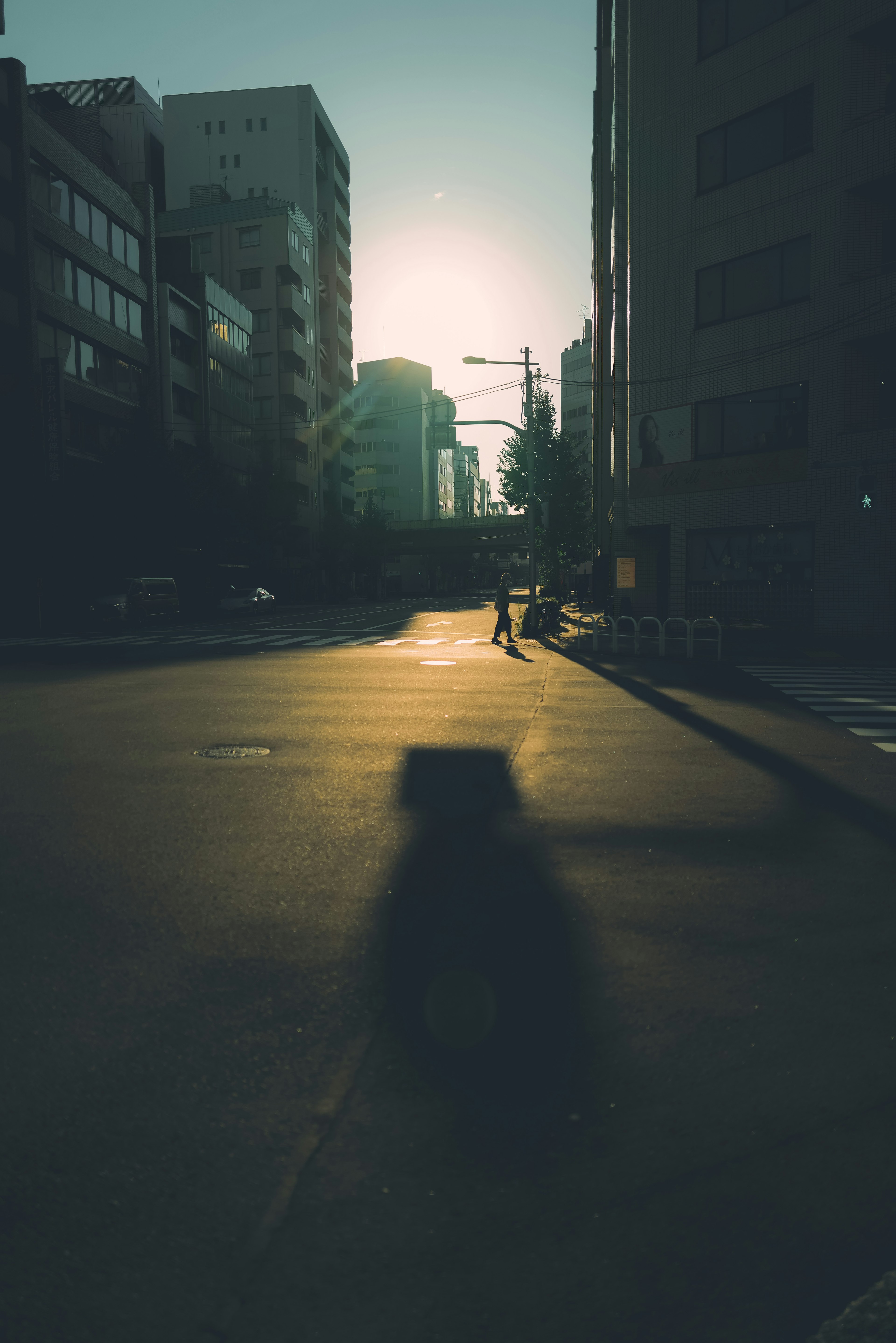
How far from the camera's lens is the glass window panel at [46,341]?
41.1 meters

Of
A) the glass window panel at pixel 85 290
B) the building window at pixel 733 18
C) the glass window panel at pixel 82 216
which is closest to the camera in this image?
the building window at pixel 733 18

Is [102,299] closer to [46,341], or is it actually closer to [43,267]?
[43,267]

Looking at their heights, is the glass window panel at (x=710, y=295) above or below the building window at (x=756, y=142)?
below

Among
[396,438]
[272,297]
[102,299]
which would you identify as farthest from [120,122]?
[396,438]

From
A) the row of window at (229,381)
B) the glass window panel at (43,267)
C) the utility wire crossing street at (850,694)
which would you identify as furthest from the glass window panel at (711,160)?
the row of window at (229,381)

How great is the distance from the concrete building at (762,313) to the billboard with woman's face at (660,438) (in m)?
0.06

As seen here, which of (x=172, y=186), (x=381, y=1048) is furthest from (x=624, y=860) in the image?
(x=172, y=186)

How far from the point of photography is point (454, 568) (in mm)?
141500

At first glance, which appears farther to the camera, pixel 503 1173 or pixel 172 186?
pixel 172 186

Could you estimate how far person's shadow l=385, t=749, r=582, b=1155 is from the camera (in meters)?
3.02

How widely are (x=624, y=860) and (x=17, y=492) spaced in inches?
1416

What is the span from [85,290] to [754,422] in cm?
3381

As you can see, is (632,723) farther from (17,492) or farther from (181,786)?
(17,492)

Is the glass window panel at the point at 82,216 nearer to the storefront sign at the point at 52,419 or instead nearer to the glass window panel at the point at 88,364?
the glass window panel at the point at 88,364
